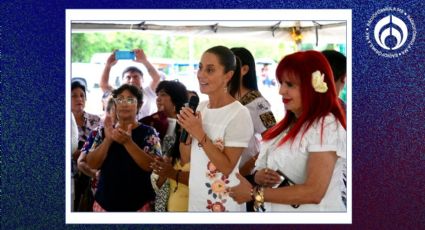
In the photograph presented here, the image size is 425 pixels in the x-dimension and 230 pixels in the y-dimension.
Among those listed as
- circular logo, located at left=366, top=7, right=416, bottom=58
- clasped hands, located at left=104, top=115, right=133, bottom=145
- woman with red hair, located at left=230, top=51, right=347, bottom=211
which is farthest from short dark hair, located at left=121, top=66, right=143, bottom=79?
circular logo, located at left=366, top=7, right=416, bottom=58

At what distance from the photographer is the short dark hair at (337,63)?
438 centimetres

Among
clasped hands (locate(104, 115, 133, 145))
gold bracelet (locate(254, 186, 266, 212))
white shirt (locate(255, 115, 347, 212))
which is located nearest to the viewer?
white shirt (locate(255, 115, 347, 212))

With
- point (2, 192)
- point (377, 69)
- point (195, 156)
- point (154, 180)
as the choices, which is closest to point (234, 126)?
point (195, 156)

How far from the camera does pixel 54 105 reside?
14.7ft

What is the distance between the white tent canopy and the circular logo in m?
0.19

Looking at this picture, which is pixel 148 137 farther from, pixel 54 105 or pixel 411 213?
pixel 411 213

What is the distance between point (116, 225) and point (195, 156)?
628 mm

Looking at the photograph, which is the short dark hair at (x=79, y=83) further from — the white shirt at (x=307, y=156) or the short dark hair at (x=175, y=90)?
the white shirt at (x=307, y=156)

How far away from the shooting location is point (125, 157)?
4.47 m

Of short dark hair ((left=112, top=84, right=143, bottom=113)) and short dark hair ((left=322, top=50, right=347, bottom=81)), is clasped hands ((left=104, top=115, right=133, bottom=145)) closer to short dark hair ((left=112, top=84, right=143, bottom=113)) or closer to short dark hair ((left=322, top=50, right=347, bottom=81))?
short dark hair ((left=112, top=84, right=143, bottom=113))

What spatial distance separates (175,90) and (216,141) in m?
0.37

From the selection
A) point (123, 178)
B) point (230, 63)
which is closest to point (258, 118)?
point (230, 63)

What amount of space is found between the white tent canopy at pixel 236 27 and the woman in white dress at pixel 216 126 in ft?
0.48

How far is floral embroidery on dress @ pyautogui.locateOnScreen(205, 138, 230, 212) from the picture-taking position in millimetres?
4395
